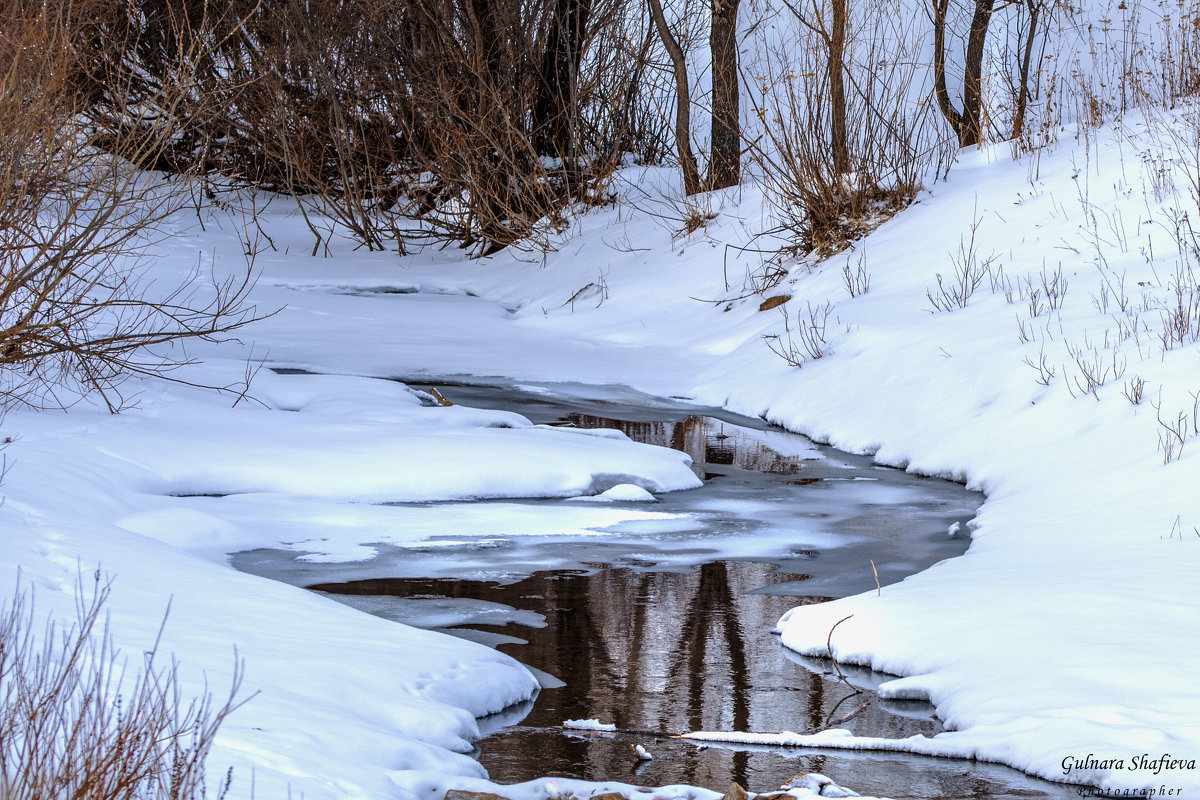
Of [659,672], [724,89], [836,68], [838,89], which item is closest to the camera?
[659,672]

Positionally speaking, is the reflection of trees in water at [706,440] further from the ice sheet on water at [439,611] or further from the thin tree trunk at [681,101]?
the thin tree trunk at [681,101]

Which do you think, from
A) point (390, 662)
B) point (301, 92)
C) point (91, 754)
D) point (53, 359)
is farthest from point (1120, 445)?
point (301, 92)

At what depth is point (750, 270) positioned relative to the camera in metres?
14.0

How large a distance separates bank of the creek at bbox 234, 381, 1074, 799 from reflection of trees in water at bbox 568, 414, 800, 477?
63 mm

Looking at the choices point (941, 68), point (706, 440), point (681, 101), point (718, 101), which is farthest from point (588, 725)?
point (681, 101)

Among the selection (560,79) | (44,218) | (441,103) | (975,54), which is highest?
(975,54)

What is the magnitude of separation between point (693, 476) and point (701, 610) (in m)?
2.63

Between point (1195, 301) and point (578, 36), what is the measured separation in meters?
11.1

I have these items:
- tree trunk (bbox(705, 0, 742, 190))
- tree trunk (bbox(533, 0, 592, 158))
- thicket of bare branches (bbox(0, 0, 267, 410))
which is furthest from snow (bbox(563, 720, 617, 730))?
tree trunk (bbox(533, 0, 592, 158))

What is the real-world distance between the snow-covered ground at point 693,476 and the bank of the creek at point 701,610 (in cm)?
18

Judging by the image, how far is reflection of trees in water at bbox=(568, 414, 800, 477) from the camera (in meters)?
8.73

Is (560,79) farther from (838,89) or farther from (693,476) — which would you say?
(693,476)

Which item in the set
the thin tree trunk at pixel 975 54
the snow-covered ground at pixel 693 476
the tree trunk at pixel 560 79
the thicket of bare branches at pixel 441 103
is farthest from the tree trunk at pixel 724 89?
the thin tree trunk at pixel 975 54

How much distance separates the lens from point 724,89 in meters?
16.3
